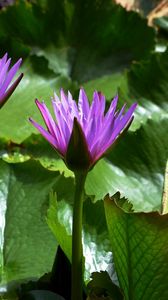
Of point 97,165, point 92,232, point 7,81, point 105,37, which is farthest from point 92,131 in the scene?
point 105,37

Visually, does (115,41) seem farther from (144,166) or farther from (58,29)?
(144,166)

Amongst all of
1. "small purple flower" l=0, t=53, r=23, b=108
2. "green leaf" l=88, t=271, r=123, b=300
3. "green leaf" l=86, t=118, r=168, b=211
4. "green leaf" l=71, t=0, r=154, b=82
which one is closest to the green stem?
"green leaf" l=88, t=271, r=123, b=300

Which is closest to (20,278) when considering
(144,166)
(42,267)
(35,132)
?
(42,267)

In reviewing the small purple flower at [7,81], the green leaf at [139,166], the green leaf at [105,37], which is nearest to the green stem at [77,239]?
the small purple flower at [7,81]

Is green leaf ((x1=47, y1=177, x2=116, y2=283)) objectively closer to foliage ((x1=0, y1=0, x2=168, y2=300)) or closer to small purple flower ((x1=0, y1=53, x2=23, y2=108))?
foliage ((x1=0, y1=0, x2=168, y2=300))

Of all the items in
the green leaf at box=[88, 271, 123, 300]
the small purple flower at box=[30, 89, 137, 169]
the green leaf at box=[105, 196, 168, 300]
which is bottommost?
the green leaf at box=[88, 271, 123, 300]

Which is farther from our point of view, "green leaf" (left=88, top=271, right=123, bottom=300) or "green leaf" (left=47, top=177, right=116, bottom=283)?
"green leaf" (left=47, top=177, right=116, bottom=283)

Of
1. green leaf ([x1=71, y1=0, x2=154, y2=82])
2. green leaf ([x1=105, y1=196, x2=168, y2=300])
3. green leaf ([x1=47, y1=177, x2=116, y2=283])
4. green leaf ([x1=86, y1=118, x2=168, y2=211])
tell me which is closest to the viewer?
green leaf ([x1=105, y1=196, x2=168, y2=300])
